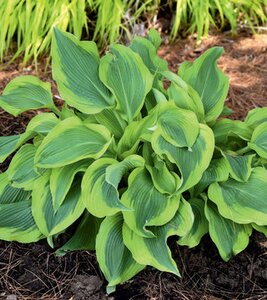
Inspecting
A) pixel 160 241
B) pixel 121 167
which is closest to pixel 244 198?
pixel 160 241

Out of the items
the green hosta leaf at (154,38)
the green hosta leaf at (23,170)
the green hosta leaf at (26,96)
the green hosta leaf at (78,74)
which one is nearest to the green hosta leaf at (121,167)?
the green hosta leaf at (78,74)

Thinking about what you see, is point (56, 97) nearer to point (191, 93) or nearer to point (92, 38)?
point (92, 38)

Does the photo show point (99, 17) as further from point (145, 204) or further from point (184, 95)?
point (145, 204)

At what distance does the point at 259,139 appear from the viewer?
217 centimetres

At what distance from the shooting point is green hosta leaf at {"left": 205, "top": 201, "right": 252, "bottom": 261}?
2096mm

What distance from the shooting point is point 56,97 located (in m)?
3.12

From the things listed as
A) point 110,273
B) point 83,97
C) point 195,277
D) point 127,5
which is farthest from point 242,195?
point 127,5

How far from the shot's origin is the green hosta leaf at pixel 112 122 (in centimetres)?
226

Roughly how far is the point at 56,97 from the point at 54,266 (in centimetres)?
118

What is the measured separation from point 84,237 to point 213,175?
1.87 feet

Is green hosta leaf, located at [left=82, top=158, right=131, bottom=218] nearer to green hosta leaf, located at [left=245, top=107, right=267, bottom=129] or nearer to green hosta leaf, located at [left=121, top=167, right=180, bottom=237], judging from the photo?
green hosta leaf, located at [left=121, top=167, right=180, bottom=237]

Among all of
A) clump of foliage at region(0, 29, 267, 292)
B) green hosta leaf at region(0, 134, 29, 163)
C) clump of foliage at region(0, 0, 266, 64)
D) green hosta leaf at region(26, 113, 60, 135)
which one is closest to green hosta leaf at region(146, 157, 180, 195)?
clump of foliage at region(0, 29, 267, 292)

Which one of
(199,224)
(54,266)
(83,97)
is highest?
(83,97)

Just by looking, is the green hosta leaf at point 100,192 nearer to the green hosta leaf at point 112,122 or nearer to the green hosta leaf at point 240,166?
the green hosta leaf at point 112,122
